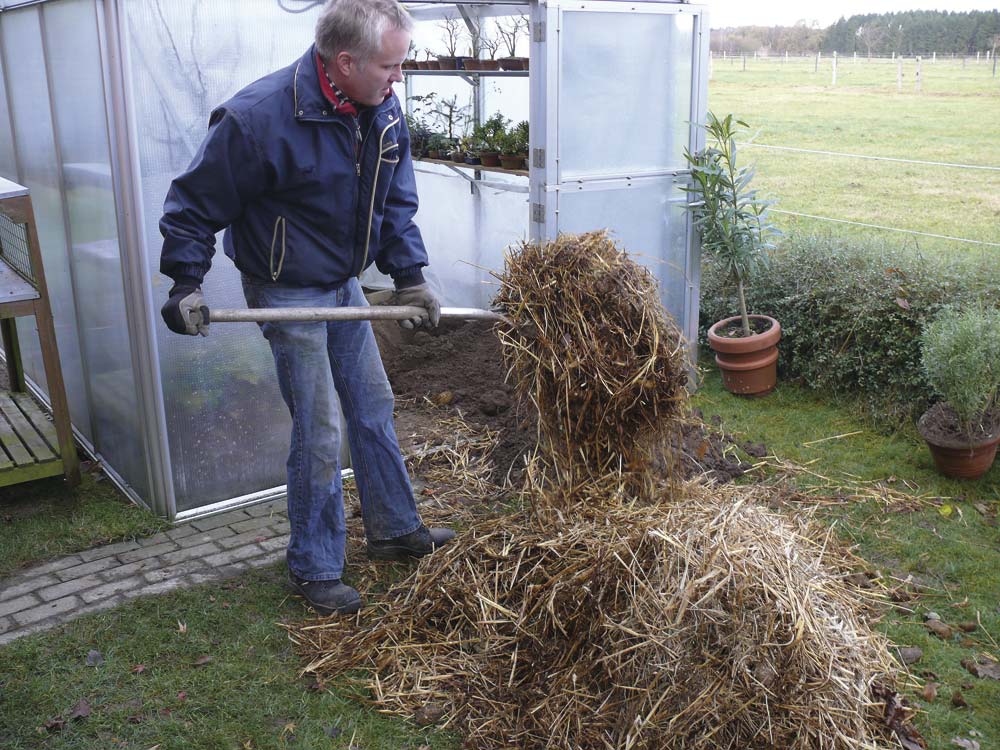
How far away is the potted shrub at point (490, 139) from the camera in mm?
6695

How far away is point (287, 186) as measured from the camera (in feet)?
Answer: 11.1

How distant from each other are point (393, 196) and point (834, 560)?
7.38ft

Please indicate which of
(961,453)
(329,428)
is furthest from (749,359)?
(329,428)

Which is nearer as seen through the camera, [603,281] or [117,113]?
[603,281]

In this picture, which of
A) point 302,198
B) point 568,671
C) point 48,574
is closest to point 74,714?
point 48,574

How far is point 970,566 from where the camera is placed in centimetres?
411

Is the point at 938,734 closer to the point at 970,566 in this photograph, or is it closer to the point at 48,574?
the point at 970,566

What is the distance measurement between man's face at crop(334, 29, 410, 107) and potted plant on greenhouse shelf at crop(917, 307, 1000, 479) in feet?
9.91

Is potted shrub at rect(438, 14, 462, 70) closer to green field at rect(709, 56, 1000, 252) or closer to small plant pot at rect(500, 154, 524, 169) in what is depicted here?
small plant pot at rect(500, 154, 524, 169)

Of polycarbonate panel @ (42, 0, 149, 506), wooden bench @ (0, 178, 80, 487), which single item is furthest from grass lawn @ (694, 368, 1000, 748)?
wooden bench @ (0, 178, 80, 487)

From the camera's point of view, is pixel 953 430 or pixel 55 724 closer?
pixel 55 724

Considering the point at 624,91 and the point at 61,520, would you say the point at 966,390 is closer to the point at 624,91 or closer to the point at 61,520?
the point at 624,91

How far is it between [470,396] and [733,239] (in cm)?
187

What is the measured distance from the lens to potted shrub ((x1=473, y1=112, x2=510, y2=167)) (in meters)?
6.70
